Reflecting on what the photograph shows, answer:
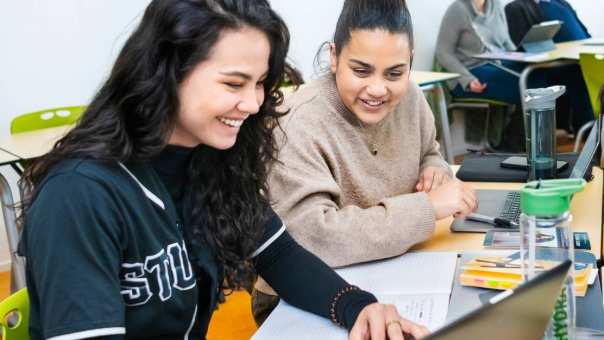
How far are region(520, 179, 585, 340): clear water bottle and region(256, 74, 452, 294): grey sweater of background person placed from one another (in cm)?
44

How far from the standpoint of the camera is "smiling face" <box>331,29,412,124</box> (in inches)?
65.9

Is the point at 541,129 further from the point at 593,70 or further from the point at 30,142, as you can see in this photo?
the point at 593,70

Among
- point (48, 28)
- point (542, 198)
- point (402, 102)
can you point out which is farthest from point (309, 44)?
point (542, 198)

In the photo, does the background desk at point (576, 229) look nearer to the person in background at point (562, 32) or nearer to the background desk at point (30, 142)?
the background desk at point (30, 142)

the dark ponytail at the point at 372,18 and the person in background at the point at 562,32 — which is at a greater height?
the dark ponytail at the point at 372,18

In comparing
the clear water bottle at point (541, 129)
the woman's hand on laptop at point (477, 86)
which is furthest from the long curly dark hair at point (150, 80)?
the woman's hand on laptop at point (477, 86)

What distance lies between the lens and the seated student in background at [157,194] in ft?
3.42

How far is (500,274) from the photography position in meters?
1.33

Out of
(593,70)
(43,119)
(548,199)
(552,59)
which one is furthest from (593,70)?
(548,199)

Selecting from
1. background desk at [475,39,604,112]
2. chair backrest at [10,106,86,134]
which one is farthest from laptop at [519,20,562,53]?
chair backrest at [10,106,86,134]

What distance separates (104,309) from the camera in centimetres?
105

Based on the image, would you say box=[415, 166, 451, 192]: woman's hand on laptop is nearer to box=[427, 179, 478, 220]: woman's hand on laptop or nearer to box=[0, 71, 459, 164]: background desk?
box=[427, 179, 478, 220]: woman's hand on laptop

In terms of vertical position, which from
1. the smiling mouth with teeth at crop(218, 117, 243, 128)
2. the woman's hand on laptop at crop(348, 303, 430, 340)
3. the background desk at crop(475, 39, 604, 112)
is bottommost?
the background desk at crop(475, 39, 604, 112)

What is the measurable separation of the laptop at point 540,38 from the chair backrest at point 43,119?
120 inches
